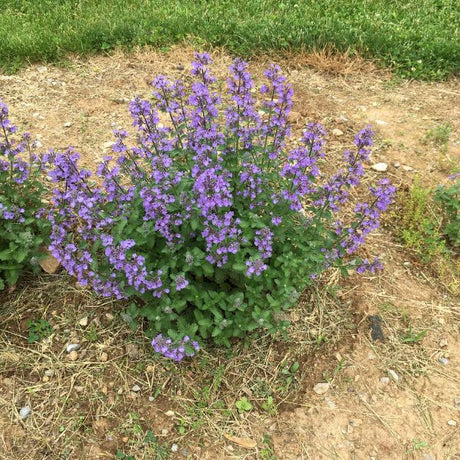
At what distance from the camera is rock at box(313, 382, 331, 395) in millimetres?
3117

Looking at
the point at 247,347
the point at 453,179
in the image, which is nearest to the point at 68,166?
the point at 247,347

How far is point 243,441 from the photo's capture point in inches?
114

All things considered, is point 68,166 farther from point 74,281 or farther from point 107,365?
point 107,365

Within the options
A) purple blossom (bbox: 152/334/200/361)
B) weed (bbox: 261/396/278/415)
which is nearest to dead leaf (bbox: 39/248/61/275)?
purple blossom (bbox: 152/334/200/361)

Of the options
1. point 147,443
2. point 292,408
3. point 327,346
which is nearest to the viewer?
point 147,443

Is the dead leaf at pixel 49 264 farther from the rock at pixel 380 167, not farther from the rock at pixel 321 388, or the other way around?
the rock at pixel 380 167

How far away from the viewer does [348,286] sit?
3.66 meters

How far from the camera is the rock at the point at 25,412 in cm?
296

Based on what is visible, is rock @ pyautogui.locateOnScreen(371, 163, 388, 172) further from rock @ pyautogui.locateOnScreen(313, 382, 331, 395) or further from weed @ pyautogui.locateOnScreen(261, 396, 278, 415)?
weed @ pyautogui.locateOnScreen(261, 396, 278, 415)

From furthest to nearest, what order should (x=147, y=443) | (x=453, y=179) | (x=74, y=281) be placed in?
(x=453, y=179)
(x=74, y=281)
(x=147, y=443)

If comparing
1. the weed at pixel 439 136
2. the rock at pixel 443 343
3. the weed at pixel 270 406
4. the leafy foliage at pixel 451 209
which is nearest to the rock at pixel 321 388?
the weed at pixel 270 406

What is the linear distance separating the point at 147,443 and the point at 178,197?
1.50 metres

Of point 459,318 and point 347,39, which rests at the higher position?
point 347,39

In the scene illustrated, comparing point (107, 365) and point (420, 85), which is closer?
point (107, 365)
